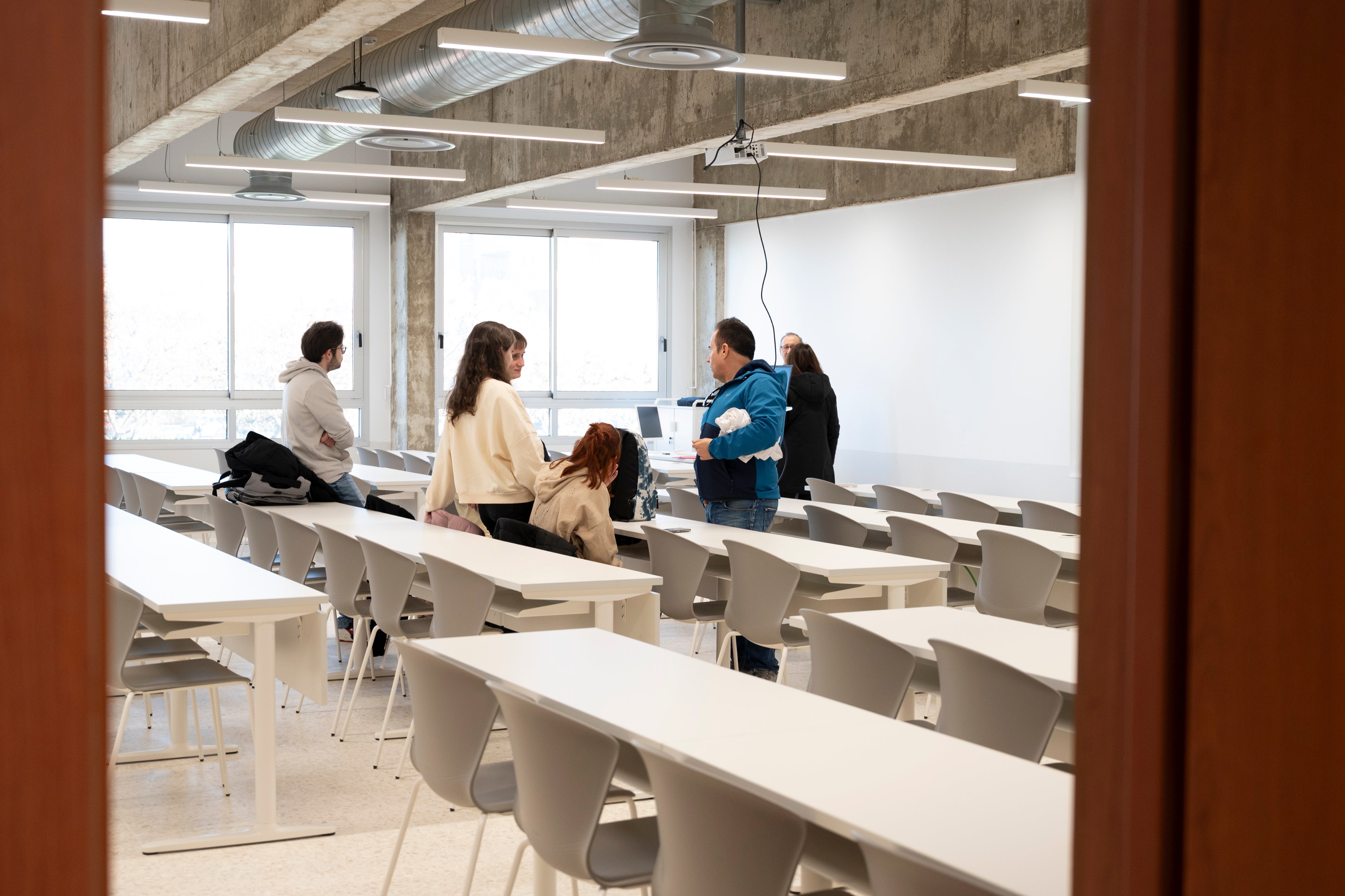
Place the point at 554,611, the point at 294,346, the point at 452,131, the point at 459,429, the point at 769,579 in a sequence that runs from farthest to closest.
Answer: the point at 294,346
the point at 452,131
the point at 459,429
the point at 769,579
the point at 554,611

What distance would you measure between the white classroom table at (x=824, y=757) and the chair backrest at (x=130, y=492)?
564 cm

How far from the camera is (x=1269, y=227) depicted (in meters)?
1.04

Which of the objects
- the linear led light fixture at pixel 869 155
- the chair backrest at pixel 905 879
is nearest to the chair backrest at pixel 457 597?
the chair backrest at pixel 905 879

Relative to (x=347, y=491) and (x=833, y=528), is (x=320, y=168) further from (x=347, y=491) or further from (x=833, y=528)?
(x=833, y=528)

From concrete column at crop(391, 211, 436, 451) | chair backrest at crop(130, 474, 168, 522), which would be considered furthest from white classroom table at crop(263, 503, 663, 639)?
concrete column at crop(391, 211, 436, 451)

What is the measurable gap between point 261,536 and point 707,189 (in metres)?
5.13

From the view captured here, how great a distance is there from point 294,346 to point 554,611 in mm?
8821

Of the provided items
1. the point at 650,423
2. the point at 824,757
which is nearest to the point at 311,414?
the point at 824,757

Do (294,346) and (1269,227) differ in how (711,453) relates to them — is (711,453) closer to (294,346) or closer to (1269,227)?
(1269,227)

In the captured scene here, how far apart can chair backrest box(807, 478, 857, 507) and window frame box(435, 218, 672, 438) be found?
18.9ft

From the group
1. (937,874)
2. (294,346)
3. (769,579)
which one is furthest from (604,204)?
(937,874)

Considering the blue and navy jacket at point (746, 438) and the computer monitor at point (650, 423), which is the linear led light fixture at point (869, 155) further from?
the computer monitor at point (650, 423)

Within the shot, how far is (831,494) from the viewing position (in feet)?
24.0

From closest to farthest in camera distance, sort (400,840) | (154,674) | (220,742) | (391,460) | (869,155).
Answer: (400,840), (154,674), (220,742), (869,155), (391,460)
